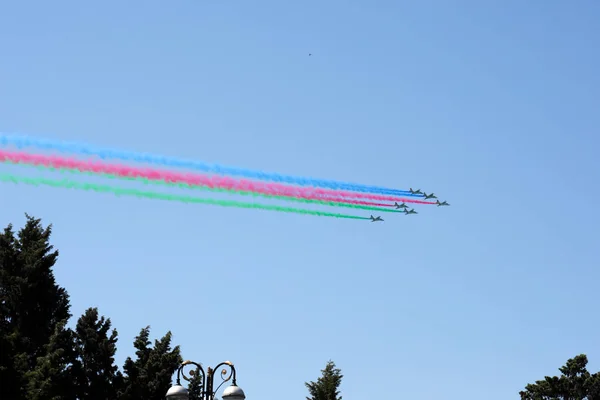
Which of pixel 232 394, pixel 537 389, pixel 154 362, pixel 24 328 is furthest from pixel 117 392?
pixel 537 389

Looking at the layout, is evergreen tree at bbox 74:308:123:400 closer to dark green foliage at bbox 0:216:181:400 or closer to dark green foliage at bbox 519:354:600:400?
dark green foliage at bbox 0:216:181:400

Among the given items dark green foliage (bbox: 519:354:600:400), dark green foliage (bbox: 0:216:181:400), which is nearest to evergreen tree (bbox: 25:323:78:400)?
dark green foliage (bbox: 0:216:181:400)

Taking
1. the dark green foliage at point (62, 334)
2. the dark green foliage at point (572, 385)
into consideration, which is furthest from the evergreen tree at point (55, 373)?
the dark green foliage at point (572, 385)

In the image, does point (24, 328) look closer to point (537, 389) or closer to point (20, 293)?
point (20, 293)

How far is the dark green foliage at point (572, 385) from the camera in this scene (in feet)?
359

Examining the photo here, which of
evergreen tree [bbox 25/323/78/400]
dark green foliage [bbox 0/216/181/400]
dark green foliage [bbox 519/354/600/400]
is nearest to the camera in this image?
evergreen tree [bbox 25/323/78/400]

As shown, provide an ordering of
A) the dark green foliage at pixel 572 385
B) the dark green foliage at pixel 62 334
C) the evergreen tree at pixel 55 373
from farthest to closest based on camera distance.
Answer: the dark green foliage at pixel 572 385, the dark green foliage at pixel 62 334, the evergreen tree at pixel 55 373

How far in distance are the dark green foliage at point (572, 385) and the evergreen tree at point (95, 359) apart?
217 feet

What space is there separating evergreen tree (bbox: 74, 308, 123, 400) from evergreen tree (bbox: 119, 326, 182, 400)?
122 cm

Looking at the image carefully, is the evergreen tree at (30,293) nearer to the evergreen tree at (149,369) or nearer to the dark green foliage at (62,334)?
the dark green foliage at (62,334)

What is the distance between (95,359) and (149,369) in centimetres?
425

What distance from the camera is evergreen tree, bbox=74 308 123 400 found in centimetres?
6112

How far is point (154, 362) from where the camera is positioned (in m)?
64.6

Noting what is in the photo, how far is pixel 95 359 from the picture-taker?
61.9 metres
